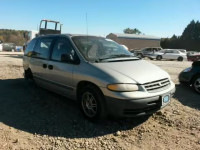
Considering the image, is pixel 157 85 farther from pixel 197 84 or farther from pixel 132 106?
pixel 197 84

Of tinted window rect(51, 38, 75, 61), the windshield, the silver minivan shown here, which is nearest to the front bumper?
the silver minivan

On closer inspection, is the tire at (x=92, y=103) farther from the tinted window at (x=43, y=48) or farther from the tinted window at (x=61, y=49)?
the tinted window at (x=43, y=48)

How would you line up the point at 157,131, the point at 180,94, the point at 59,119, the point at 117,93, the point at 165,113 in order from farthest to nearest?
the point at 180,94 → the point at 165,113 → the point at 59,119 → the point at 157,131 → the point at 117,93

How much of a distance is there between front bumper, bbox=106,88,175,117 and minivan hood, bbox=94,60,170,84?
13.5 inches

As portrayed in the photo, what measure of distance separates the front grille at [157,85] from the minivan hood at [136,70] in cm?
6

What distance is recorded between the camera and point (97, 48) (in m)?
4.52

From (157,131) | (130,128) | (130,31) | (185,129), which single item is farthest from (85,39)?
(130,31)

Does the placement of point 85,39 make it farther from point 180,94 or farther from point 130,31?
point 130,31

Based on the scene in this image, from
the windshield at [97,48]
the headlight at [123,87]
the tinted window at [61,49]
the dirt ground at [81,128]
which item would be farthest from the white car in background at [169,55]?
the headlight at [123,87]

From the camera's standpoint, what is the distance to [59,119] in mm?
4094

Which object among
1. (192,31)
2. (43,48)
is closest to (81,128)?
(43,48)

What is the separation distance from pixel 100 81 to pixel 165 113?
6.03ft

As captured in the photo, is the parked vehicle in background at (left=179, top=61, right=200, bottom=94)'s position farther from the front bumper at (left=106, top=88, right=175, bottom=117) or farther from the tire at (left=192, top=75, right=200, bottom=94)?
the front bumper at (left=106, top=88, right=175, bottom=117)

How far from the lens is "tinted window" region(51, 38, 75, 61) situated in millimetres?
4427
